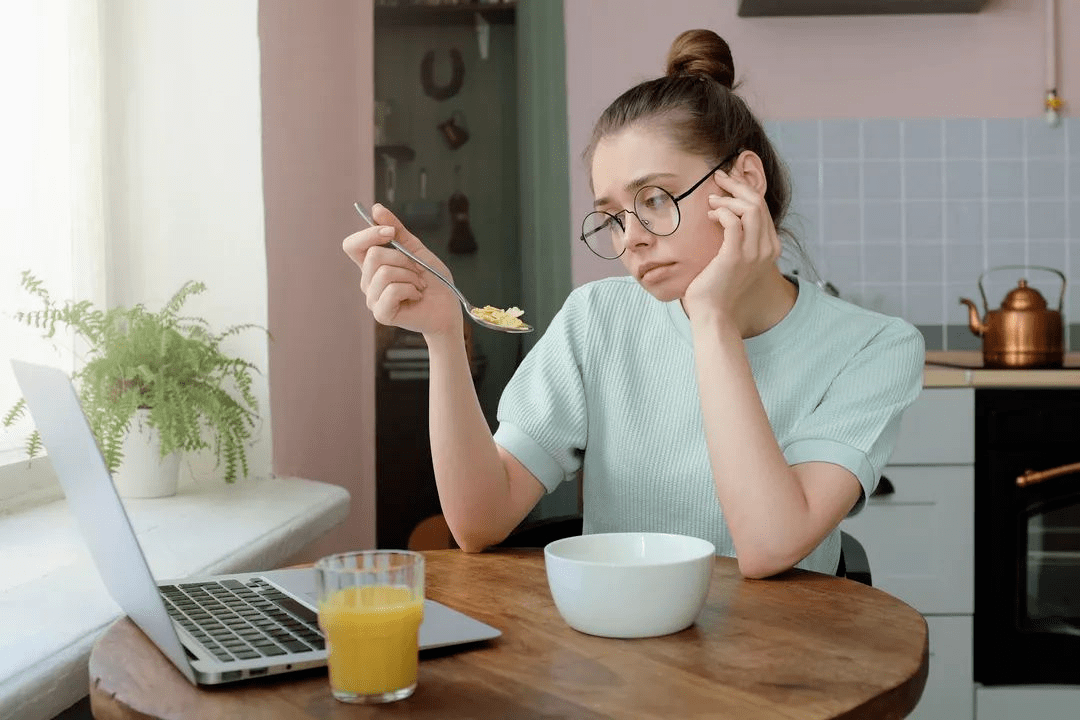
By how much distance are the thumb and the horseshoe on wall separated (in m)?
3.32

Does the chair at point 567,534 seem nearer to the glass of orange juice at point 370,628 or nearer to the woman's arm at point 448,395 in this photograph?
the woman's arm at point 448,395

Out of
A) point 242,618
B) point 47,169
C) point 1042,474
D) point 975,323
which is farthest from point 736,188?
point 975,323

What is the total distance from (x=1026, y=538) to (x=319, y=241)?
67.6 inches

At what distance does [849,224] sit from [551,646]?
98.6 inches

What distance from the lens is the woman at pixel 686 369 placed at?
3.82ft

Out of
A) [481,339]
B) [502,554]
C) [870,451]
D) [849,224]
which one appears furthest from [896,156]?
[502,554]

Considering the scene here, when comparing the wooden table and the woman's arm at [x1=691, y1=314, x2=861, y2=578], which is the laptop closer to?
the wooden table

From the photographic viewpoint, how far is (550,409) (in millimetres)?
1456

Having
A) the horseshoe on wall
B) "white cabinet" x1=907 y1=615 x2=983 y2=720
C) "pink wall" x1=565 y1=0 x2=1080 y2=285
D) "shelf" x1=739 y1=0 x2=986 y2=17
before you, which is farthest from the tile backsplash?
the horseshoe on wall

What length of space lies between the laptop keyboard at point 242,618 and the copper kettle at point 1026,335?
208 cm

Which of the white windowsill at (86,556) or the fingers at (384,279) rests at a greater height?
the fingers at (384,279)

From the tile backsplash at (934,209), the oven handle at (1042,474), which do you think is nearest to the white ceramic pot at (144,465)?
the oven handle at (1042,474)

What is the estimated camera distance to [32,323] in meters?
1.74

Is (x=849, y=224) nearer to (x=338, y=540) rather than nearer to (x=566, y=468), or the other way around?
(x=338, y=540)
